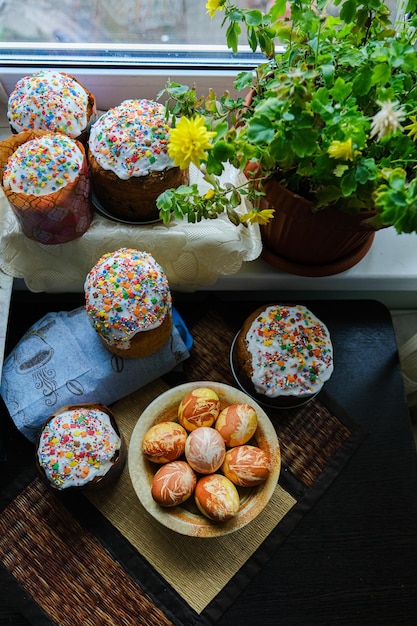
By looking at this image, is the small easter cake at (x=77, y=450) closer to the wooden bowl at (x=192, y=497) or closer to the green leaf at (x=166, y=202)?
Answer: the wooden bowl at (x=192, y=497)

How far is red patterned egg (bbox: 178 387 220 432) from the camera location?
2.54ft

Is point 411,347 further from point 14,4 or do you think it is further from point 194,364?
point 14,4

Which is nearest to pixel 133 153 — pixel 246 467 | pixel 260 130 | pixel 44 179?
pixel 44 179

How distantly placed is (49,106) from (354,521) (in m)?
0.74

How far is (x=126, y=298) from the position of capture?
709 millimetres

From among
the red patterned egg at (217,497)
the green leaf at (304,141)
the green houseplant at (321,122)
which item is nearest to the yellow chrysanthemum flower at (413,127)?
the green houseplant at (321,122)

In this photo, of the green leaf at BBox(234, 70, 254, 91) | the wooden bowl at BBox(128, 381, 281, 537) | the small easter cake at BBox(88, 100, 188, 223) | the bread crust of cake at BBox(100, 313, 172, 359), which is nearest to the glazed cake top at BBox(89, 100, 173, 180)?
the small easter cake at BBox(88, 100, 188, 223)

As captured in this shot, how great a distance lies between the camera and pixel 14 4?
90 centimetres

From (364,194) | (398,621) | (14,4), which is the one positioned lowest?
(398,621)

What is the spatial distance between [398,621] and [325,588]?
11cm

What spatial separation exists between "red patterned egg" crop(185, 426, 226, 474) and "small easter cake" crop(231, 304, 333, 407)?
0.11 m

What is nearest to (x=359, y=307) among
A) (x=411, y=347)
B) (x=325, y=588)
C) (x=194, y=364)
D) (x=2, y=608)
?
(x=411, y=347)

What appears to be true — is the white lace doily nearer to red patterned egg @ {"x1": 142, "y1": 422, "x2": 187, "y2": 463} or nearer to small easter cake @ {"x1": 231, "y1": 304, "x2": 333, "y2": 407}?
small easter cake @ {"x1": 231, "y1": 304, "x2": 333, "y2": 407}

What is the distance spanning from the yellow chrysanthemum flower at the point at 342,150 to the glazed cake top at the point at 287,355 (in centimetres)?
32
